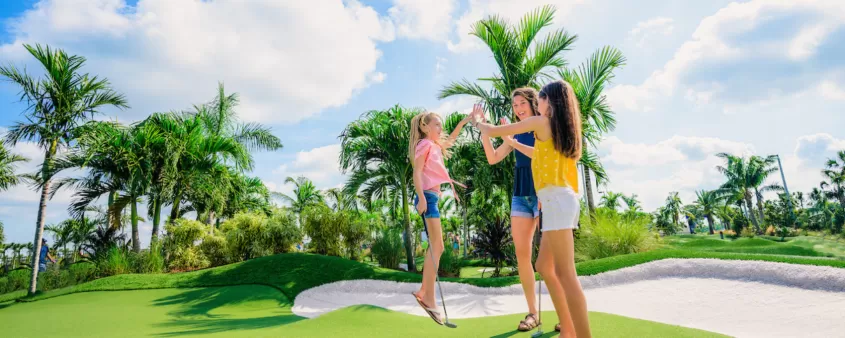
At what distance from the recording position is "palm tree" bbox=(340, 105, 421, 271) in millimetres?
12016

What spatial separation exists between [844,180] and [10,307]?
5940 centimetres

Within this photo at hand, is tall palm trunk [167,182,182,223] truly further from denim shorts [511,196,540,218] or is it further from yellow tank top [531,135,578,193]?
yellow tank top [531,135,578,193]

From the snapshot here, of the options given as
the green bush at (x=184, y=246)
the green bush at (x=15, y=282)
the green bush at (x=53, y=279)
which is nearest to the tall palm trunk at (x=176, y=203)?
the green bush at (x=184, y=246)

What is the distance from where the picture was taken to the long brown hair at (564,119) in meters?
2.60

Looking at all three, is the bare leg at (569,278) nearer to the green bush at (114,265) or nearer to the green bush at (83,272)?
the green bush at (114,265)

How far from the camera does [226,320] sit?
247 inches

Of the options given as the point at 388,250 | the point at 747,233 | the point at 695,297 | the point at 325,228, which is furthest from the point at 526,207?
the point at 747,233

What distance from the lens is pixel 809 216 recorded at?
4475 cm

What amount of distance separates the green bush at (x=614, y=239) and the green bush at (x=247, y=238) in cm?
1014

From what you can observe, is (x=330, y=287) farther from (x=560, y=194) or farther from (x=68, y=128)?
(x=68, y=128)

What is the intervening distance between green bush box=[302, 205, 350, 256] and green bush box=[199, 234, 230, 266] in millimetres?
2743

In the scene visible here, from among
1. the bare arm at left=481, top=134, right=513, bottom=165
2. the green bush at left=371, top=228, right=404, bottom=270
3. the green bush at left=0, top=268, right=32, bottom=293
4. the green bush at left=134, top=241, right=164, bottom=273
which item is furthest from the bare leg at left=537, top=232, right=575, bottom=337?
the green bush at left=0, top=268, right=32, bottom=293

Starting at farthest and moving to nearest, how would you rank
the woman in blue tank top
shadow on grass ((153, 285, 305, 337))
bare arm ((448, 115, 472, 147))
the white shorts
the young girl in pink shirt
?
shadow on grass ((153, 285, 305, 337)), the young girl in pink shirt, the woman in blue tank top, bare arm ((448, 115, 472, 147)), the white shorts

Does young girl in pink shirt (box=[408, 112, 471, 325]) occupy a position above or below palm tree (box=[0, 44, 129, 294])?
below
